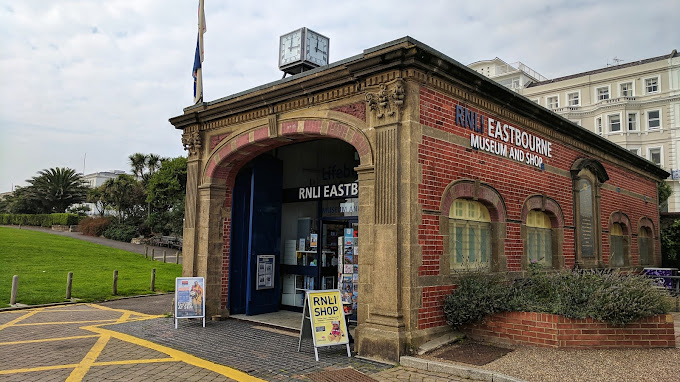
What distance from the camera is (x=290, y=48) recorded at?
1108 cm

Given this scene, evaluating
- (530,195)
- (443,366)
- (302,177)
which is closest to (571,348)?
(443,366)

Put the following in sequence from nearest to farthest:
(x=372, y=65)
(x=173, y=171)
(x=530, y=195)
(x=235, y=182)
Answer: (x=372, y=65) → (x=530, y=195) → (x=235, y=182) → (x=173, y=171)

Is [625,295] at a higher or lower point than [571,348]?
higher

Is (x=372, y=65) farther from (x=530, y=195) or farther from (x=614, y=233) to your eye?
(x=614, y=233)

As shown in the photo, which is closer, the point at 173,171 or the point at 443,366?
the point at 443,366

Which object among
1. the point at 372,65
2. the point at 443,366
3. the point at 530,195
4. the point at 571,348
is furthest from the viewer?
the point at 530,195

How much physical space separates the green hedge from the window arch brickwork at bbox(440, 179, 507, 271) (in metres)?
49.8

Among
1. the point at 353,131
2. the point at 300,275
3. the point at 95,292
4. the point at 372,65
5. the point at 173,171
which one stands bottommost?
the point at 95,292

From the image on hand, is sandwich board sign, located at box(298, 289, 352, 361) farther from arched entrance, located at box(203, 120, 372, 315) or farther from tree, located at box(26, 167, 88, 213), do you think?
tree, located at box(26, 167, 88, 213)

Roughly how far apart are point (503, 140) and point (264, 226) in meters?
5.56

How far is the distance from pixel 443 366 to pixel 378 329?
1148 millimetres

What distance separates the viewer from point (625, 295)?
702cm

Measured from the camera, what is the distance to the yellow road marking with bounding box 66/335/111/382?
6.02 meters

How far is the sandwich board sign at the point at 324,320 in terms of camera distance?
23.5ft
